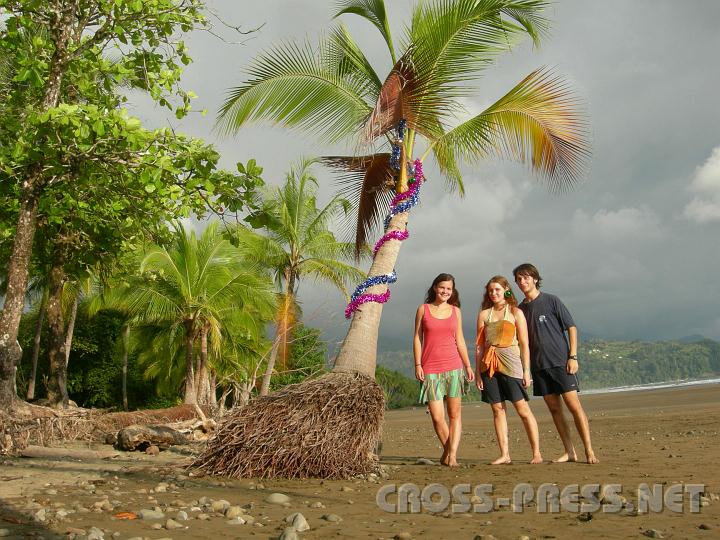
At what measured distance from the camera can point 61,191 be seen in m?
10.8

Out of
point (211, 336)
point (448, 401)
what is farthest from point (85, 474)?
point (211, 336)

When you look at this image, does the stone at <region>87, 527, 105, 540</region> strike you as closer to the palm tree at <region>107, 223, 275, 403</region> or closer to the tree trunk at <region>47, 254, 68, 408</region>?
the tree trunk at <region>47, 254, 68, 408</region>

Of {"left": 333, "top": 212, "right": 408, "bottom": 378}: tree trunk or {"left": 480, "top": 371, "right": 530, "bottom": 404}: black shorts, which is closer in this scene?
{"left": 480, "top": 371, "right": 530, "bottom": 404}: black shorts

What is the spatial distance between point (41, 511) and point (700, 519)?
14.0 ft

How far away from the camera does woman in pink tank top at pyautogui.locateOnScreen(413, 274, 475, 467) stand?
25.4 feet

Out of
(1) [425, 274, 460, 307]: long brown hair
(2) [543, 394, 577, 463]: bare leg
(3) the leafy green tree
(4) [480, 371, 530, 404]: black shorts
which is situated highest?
(3) the leafy green tree

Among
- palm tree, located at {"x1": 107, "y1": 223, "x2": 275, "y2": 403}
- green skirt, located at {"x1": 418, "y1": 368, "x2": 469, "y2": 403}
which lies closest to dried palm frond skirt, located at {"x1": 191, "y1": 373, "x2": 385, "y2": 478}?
green skirt, located at {"x1": 418, "y1": 368, "x2": 469, "y2": 403}

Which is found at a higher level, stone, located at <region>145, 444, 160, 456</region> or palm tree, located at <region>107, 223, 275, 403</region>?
palm tree, located at <region>107, 223, 275, 403</region>

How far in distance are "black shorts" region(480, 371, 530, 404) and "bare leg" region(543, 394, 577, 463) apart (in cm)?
Answer: 28

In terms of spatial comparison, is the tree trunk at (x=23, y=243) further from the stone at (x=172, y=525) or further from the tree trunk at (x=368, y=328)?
the stone at (x=172, y=525)

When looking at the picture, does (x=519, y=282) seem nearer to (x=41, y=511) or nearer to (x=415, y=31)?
(x=415, y=31)

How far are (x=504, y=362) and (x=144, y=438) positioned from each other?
5488mm

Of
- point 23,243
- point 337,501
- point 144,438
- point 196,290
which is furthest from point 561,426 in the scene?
point 196,290

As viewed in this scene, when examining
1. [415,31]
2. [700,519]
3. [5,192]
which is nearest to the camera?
[700,519]
